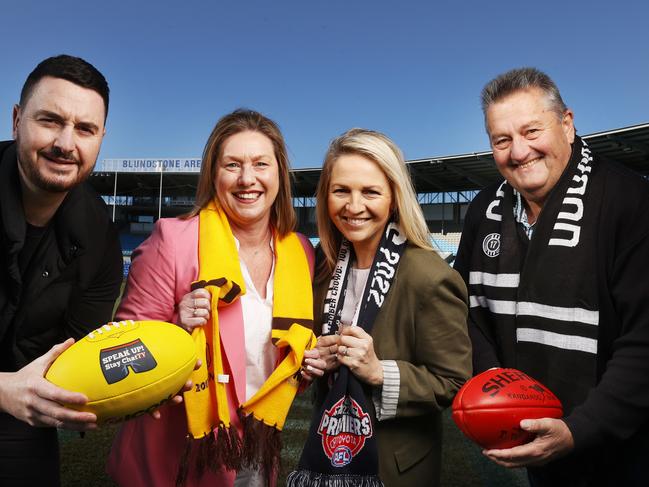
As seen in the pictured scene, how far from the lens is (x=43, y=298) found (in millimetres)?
2166

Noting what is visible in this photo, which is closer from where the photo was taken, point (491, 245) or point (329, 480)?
point (329, 480)

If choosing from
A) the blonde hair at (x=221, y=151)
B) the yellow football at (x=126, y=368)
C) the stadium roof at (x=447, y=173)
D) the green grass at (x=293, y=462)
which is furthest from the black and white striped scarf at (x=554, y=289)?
the stadium roof at (x=447, y=173)

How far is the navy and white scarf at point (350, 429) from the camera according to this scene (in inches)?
77.4

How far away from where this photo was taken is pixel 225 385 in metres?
2.10

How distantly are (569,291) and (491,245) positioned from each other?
42 cm

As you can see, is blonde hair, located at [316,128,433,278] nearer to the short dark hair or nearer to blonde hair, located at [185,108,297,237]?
blonde hair, located at [185,108,297,237]

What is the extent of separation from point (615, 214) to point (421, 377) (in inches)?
39.0

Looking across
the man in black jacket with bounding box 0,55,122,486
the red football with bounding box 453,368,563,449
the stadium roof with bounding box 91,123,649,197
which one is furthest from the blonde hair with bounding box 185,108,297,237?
the stadium roof with bounding box 91,123,649,197

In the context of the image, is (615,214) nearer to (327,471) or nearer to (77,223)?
(327,471)

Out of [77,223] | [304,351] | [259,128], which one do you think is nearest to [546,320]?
[304,351]

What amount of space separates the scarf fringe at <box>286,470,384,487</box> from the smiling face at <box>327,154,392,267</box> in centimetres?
93

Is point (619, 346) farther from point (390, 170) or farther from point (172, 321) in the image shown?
point (172, 321)

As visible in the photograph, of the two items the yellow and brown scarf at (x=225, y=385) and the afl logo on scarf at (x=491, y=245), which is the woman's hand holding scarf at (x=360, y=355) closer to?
the yellow and brown scarf at (x=225, y=385)

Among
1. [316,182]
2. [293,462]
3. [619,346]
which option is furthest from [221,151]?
[316,182]
